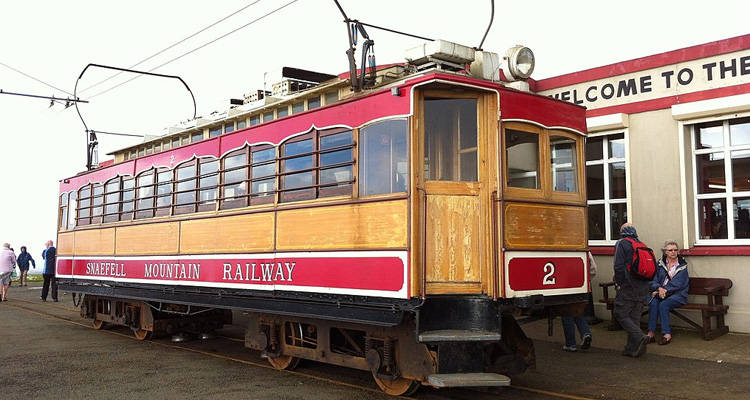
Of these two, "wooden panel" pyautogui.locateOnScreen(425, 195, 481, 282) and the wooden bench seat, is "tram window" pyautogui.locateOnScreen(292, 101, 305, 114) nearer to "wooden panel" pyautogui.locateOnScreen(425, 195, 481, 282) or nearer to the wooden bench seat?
"wooden panel" pyautogui.locateOnScreen(425, 195, 481, 282)

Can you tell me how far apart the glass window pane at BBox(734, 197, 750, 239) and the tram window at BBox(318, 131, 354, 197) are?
6.07 metres

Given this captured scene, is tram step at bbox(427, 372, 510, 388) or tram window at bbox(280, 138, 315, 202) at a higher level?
tram window at bbox(280, 138, 315, 202)

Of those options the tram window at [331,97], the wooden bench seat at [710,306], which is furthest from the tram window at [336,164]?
the wooden bench seat at [710,306]

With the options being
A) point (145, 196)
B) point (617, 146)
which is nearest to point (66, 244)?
point (145, 196)

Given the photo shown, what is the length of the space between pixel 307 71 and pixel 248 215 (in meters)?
2.97

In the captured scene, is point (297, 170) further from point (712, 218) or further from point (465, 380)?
point (712, 218)

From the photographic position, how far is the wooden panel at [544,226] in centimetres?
613

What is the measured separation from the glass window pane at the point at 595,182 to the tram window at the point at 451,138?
5.15 m

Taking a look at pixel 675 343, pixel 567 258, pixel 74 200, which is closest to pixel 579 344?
pixel 675 343

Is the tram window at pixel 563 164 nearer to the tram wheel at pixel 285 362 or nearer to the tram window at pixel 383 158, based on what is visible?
the tram window at pixel 383 158

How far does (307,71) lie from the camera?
984cm

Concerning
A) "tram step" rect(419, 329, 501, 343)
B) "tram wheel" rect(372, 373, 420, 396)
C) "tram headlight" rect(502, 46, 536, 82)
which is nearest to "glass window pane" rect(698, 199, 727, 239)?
"tram headlight" rect(502, 46, 536, 82)

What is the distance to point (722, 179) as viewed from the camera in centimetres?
947

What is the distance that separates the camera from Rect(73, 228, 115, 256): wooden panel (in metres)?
11.0
